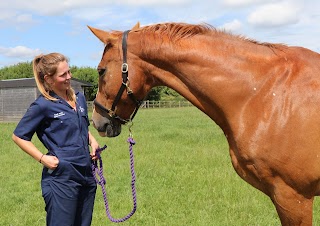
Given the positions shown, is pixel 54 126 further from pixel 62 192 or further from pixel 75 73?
pixel 75 73

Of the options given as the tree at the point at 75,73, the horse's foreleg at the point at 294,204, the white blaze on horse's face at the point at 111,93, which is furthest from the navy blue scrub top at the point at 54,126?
the tree at the point at 75,73

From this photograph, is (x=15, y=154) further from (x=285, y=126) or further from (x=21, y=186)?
(x=285, y=126)

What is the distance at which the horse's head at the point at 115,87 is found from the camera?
315 centimetres

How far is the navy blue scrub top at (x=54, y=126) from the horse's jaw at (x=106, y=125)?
186mm

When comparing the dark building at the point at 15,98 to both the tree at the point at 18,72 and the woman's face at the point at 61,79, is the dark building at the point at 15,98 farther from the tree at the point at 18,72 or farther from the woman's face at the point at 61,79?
the tree at the point at 18,72

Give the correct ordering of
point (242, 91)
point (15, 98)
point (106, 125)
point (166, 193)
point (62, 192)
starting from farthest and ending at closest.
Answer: point (15, 98) → point (166, 193) → point (106, 125) → point (62, 192) → point (242, 91)

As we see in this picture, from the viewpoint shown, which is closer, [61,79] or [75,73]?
[61,79]

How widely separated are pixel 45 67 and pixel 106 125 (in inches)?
28.6

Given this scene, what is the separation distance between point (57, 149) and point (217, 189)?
3.58 metres

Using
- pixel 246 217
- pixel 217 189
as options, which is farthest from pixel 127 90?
pixel 217 189

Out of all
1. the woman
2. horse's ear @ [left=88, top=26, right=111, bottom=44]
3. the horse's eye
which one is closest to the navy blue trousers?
the woman

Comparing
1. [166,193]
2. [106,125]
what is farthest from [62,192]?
[166,193]

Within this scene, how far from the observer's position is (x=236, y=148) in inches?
119

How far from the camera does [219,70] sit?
3.05m
